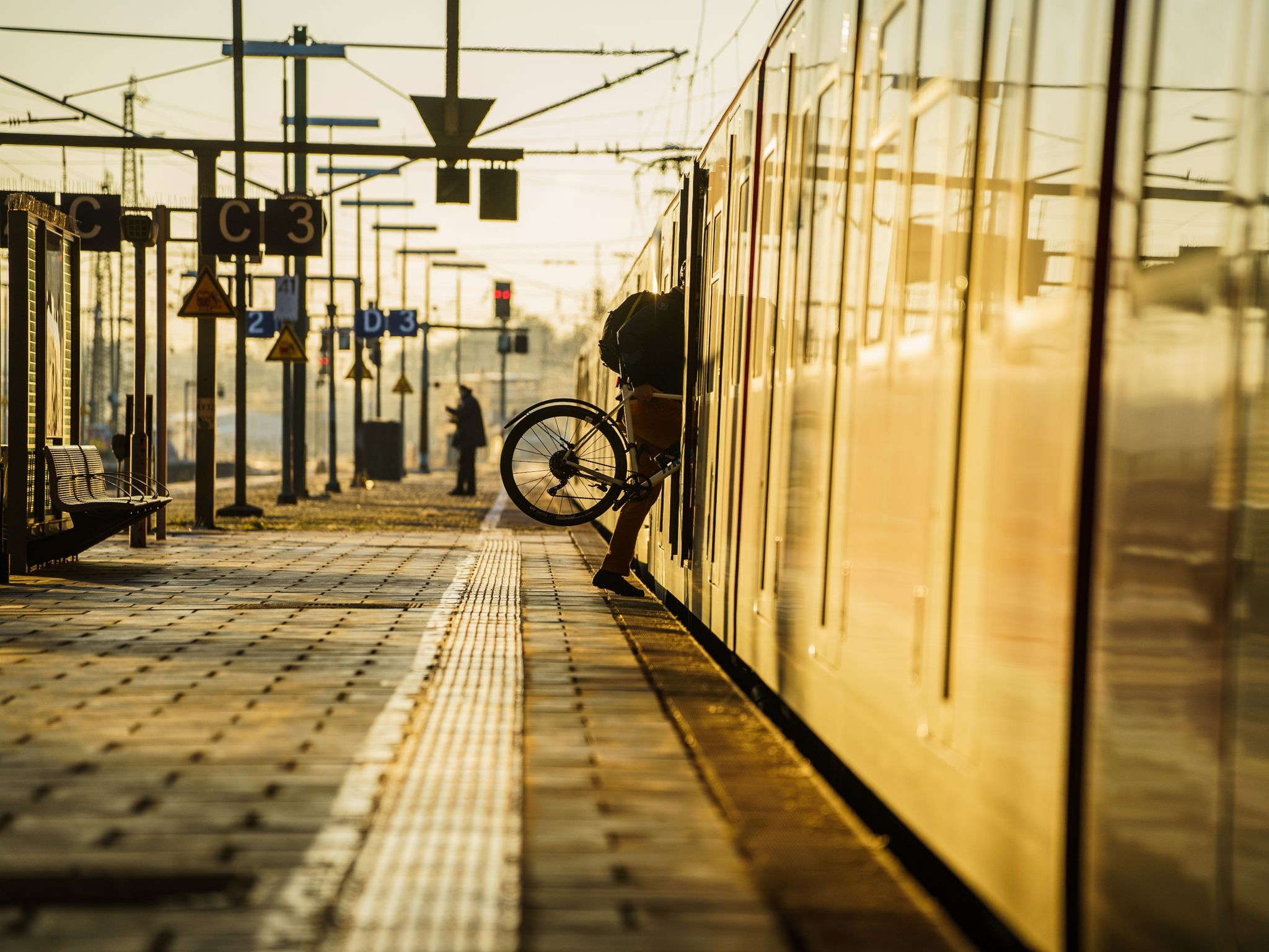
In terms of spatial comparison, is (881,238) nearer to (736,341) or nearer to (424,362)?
(736,341)

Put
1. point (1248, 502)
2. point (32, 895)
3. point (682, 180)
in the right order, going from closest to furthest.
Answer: point (1248, 502) < point (32, 895) < point (682, 180)

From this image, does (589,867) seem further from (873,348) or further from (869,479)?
(873,348)

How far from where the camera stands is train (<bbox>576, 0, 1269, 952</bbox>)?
279 centimetres

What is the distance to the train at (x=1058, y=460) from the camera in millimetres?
2787

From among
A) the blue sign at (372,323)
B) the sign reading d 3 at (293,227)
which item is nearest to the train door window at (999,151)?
the sign reading d 3 at (293,227)

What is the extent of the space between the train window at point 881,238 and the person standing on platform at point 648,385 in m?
5.62

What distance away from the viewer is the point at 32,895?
3.73 meters

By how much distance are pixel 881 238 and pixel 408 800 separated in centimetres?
209

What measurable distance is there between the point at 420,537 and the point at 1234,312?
15770 millimetres

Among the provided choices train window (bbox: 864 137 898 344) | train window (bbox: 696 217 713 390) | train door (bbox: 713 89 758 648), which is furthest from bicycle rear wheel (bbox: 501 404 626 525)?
train window (bbox: 864 137 898 344)

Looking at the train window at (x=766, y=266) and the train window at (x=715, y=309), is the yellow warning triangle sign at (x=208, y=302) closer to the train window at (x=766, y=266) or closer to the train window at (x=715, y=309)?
the train window at (x=715, y=309)

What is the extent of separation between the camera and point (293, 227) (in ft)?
67.2

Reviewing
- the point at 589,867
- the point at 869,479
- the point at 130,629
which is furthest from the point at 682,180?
the point at 589,867

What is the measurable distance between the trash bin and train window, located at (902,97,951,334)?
39049mm
